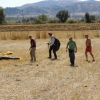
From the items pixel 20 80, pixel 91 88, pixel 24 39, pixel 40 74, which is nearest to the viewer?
pixel 91 88

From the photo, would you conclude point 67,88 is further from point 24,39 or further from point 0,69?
point 24,39

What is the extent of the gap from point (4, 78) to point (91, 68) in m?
4.43

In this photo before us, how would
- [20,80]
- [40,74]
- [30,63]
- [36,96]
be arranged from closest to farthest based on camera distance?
[36,96]
[20,80]
[40,74]
[30,63]

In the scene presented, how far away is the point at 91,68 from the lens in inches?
592

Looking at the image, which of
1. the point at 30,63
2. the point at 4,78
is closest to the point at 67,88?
the point at 4,78

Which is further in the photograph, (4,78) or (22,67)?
(22,67)

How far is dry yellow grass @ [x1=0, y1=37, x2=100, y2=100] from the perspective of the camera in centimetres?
1030

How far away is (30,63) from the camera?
17.0 m

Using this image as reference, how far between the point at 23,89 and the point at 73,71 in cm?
386

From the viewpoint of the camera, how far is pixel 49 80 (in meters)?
12.5

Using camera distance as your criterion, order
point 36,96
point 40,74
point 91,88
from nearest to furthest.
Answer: point 36,96, point 91,88, point 40,74

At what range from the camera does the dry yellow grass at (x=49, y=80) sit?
33.8 ft

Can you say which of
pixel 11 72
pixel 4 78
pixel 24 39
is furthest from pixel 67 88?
pixel 24 39

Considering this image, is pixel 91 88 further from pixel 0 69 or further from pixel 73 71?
pixel 0 69
